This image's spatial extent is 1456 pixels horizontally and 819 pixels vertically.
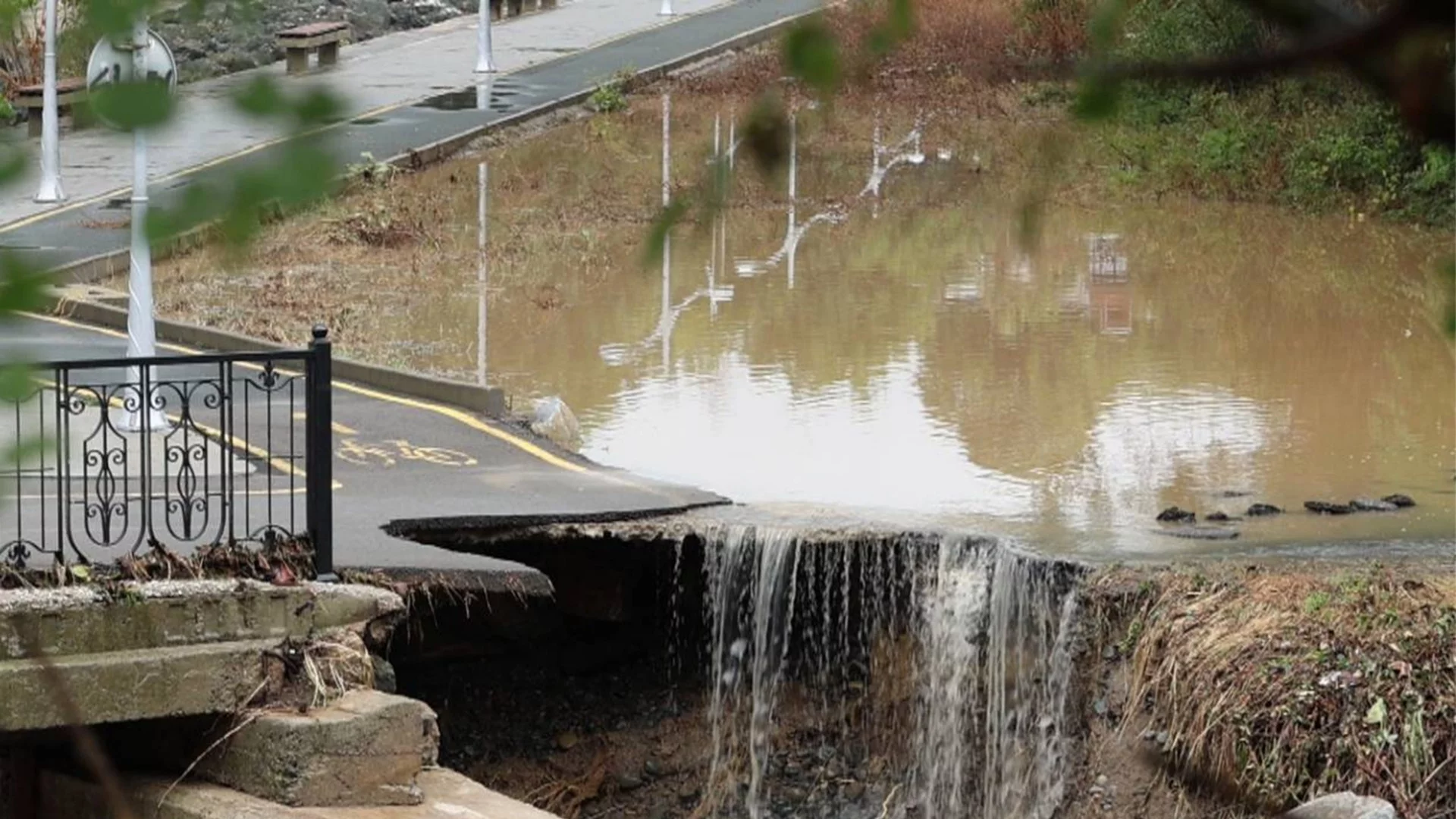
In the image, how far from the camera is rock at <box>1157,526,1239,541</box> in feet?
45.4

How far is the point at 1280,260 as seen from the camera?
81.9 feet

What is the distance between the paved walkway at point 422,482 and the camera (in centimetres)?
1259

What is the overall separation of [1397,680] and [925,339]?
979cm

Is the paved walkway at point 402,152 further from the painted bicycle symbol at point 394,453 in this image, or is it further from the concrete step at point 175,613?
the concrete step at point 175,613

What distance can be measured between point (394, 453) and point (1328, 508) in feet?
18.1

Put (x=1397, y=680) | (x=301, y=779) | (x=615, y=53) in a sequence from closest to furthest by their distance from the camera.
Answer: (x=301, y=779) → (x=1397, y=680) → (x=615, y=53)

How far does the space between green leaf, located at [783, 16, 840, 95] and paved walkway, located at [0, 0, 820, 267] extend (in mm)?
A: 17801

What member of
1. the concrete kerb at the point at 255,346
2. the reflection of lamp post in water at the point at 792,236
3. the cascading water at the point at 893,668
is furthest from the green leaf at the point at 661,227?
the reflection of lamp post in water at the point at 792,236

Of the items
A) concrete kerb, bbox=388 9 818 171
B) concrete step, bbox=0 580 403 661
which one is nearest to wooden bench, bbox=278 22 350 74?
concrete kerb, bbox=388 9 818 171

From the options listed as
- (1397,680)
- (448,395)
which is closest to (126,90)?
(1397,680)

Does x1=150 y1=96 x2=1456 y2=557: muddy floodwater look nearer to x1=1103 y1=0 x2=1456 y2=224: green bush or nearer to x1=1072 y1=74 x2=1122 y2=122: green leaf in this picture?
x1=1103 y1=0 x2=1456 y2=224: green bush

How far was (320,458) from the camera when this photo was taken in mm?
11516

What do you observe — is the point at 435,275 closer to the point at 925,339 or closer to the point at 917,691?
the point at 925,339

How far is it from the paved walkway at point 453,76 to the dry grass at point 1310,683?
10.0 meters
